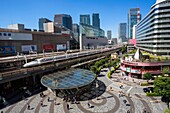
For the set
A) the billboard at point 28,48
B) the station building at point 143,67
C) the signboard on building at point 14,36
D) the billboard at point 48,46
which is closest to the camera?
the station building at point 143,67

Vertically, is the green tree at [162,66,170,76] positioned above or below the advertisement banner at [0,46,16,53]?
below

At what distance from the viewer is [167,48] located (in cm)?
7344

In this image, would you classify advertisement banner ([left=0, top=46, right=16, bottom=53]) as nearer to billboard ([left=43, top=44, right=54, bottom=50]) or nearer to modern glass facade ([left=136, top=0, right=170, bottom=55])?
billboard ([left=43, top=44, right=54, bottom=50])

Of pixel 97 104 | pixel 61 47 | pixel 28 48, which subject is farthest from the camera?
pixel 61 47

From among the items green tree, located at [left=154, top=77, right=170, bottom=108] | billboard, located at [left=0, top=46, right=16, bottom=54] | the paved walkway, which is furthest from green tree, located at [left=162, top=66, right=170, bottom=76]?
billboard, located at [left=0, top=46, right=16, bottom=54]

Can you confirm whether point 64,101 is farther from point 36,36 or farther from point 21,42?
point 36,36

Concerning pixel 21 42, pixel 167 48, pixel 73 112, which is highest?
pixel 21 42

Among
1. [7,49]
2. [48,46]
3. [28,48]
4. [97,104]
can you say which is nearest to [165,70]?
[97,104]

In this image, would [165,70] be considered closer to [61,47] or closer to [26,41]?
[26,41]

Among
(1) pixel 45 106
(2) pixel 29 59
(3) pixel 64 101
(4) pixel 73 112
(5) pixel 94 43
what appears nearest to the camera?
(4) pixel 73 112

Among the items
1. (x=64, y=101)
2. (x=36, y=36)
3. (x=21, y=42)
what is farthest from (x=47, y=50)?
(x=64, y=101)

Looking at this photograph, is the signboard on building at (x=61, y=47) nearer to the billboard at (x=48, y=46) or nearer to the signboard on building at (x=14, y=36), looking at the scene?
the billboard at (x=48, y=46)

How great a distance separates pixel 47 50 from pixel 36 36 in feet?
50.5

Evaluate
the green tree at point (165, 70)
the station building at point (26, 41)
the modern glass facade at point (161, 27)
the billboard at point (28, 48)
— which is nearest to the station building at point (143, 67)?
the green tree at point (165, 70)
